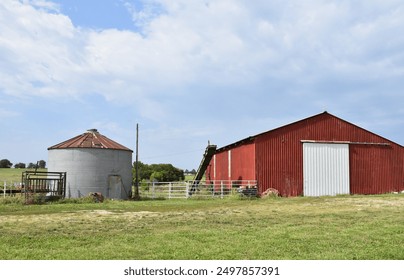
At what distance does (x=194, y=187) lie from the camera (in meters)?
29.8

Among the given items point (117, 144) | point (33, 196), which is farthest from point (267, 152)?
point (33, 196)

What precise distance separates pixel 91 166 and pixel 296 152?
1501 cm

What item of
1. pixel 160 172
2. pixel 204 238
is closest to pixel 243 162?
pixel 204 238

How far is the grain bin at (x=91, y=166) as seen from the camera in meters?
26.8

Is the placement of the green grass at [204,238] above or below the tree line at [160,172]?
below

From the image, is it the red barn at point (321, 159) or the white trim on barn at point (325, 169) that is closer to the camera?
the red barn at point (321, 159)

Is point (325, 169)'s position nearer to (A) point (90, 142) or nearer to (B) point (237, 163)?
(B) point (237, 163)

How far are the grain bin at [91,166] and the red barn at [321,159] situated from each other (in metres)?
9.74

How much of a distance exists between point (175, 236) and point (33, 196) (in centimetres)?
1550

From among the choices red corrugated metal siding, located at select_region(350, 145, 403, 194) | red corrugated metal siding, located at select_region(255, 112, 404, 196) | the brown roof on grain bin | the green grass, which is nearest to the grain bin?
the brown roof on grain bin

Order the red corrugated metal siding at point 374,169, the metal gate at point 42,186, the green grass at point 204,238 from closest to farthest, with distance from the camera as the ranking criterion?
1. the green grass at point 204,238
2. the metal gate at point 42,186
3. the red corrugated metal siding at point 374,169

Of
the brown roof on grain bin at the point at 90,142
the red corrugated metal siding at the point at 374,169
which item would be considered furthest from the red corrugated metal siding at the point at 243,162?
the brown roof on grain bin at the point at 90,142

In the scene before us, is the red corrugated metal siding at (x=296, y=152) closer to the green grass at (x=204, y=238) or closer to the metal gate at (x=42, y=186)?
the metal gate at (x=42, y=186)

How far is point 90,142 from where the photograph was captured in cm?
2816
